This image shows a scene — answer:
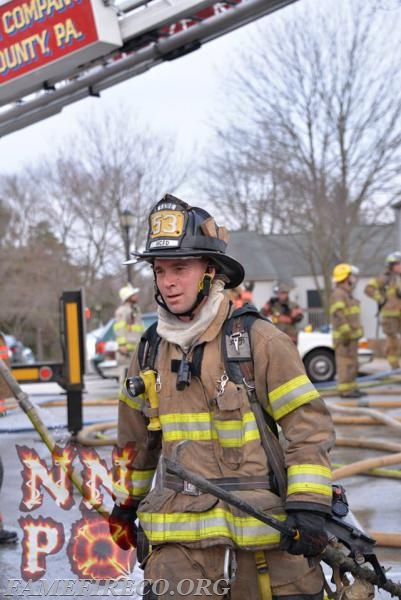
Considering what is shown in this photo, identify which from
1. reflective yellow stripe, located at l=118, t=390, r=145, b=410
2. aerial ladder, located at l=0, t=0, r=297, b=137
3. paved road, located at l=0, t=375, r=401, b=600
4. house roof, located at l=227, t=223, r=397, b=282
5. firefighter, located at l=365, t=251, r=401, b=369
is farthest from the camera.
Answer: house roof, located at l=227, t=223, r=397, b=282

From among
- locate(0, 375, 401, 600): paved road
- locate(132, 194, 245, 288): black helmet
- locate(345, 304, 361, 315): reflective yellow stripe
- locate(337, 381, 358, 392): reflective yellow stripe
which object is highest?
locate(132, 194, 245, 288): black helmet

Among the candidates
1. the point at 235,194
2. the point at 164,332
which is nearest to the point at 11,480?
the point at 164,332

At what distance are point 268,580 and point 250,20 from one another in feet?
15.6

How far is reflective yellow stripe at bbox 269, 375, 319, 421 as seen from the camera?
273 cm

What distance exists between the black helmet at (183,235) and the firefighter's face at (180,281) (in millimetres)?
54

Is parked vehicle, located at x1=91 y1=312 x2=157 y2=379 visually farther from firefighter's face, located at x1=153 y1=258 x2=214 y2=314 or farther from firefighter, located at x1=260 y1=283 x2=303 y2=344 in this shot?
firefighter's face, located at x1=153 y1=258 x2=214 y2=314

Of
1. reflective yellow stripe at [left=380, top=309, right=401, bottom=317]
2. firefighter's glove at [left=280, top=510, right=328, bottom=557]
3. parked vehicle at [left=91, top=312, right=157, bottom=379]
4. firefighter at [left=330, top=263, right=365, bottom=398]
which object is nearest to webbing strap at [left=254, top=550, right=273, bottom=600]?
firefighter's glove at [left=280, top=510, right=328, bottom=557]

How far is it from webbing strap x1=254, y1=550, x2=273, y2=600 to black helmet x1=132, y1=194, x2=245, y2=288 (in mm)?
972

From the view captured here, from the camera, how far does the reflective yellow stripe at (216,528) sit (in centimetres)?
271

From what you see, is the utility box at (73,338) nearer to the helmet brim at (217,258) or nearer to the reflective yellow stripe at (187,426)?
the helmet brim at (217,258)

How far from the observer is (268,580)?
273 cm

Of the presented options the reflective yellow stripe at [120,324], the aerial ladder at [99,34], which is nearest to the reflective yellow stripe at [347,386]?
the reflective yellow stripe at [120,324]

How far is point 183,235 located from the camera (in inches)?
115

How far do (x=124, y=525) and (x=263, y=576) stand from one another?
0.64 m
